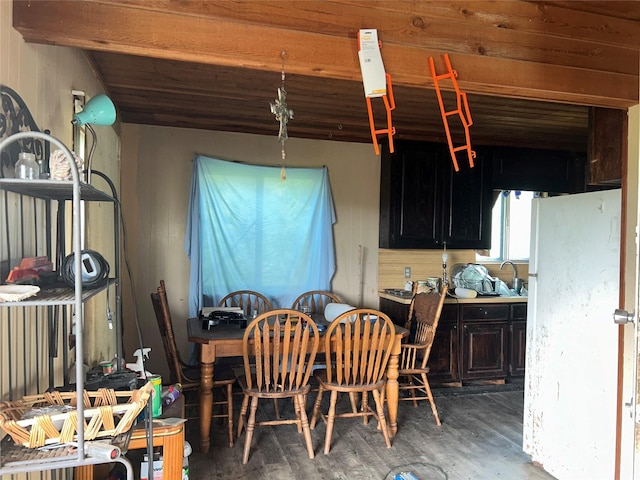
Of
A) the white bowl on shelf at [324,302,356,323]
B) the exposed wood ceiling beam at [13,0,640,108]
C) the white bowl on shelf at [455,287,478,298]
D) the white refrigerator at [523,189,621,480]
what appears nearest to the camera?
the exposed wood ceiling beam at [13,0,640,108]

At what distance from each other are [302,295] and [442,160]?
1808mm

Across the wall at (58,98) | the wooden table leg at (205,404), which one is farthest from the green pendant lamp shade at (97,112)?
the wooden table leg at (205,404)

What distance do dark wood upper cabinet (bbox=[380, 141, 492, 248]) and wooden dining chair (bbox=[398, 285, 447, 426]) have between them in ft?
2.65

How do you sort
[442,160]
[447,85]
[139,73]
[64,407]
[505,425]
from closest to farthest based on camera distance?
[64,407]
[447,85]
[139,73]
[505,425]
[442,160]

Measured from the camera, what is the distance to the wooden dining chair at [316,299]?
3.91m

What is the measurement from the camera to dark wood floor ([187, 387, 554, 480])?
2.54m

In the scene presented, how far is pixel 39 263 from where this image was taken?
1390 millimetres

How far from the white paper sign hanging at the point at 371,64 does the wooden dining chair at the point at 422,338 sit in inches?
73.7

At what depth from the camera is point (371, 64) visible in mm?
1698

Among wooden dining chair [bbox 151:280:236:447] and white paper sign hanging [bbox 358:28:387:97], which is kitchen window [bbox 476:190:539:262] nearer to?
wooden dining chair [bbox 151:280:236:447]

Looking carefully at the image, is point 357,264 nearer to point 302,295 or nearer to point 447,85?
point 302,295

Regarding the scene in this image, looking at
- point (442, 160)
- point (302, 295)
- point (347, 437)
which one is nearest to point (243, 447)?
point (347, 437)

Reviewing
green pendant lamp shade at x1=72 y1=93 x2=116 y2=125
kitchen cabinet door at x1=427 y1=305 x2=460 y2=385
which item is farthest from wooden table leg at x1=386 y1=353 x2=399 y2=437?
green pendant lamp shade at x1=72 y1=93 x2=116 y2=125

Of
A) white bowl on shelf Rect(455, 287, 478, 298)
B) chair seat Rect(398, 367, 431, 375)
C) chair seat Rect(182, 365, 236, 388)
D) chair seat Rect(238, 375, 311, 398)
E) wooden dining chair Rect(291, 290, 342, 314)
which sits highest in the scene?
white bowl on shelf Rect(455, 287, 478, 298)
